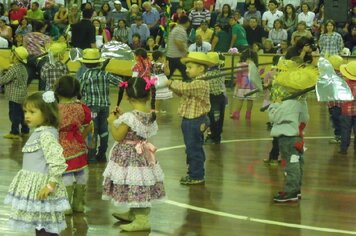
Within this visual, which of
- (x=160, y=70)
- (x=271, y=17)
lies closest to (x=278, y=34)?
(x=271, y=17)

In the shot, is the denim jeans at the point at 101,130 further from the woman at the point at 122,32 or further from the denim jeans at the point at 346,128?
the woman at the point at 122,32

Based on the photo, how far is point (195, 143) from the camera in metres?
11.5

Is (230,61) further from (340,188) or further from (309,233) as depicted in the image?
(309,233)

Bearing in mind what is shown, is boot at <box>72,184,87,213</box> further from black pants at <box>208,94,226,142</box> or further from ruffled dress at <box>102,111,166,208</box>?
black pants at <box>208,94,226,142</box>

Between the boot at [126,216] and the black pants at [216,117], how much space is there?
5.44m

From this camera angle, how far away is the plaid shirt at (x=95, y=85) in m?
12.5

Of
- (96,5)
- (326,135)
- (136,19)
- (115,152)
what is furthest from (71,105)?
(96,5)

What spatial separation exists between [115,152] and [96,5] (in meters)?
20.3

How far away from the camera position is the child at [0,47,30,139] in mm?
14664

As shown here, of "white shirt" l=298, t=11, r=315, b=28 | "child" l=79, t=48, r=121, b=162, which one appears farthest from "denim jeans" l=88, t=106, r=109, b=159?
"white shirt" l=298, t=11, r=315, b=28

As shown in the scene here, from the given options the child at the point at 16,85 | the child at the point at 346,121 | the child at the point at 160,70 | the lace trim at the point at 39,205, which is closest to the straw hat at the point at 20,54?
the child at the point at 16,85

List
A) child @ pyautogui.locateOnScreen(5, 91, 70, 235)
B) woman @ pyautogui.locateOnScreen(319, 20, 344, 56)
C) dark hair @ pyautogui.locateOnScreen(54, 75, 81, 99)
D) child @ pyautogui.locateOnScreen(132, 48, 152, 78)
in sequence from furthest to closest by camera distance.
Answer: woman @ pyautogui.locateOnScreen(319, 20, 344, 56) → child @ pyautogui.locateOnScreen(132, 48, 152, 78) → dark hair @ pyautogui.locateOnScreen(54, 75, 81, 99) → child @ pyautogui.locateOnScreen(5, 91, 70, 235)

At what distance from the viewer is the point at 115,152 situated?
30.0ft

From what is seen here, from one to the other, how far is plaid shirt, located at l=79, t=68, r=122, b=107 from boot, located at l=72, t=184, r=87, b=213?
2.85 meters
